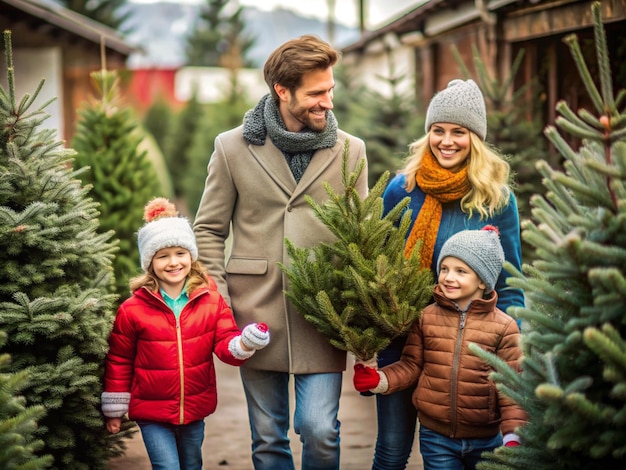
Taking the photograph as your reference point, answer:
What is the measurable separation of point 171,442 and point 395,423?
1.14m

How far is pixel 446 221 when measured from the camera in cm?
442

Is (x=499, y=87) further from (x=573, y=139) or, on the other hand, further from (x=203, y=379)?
(x=203, y=379)

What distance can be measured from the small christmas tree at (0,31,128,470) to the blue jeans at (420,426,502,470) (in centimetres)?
162

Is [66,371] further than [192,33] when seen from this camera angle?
No

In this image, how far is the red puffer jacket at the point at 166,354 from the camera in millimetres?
4195

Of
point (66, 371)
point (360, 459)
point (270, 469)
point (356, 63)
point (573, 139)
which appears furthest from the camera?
point (356, 63)

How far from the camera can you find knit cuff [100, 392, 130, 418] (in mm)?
4211

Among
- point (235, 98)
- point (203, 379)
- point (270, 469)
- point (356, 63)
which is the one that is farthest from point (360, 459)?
point (235, 98)

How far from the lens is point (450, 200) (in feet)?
14.3

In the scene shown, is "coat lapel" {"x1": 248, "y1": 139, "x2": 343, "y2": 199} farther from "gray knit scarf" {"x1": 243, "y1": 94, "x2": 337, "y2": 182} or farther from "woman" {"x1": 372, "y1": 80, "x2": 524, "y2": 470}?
"woman" {"x1": 372, "y1": 80, "x2": 524, "y2": 470}

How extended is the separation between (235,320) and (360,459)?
6.53 ft

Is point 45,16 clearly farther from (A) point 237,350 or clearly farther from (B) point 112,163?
(A) point 237,350

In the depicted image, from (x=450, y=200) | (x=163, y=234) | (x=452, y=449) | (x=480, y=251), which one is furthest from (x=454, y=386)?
(x=163, y=234)

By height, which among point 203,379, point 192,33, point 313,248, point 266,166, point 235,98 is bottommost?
point 203,379
